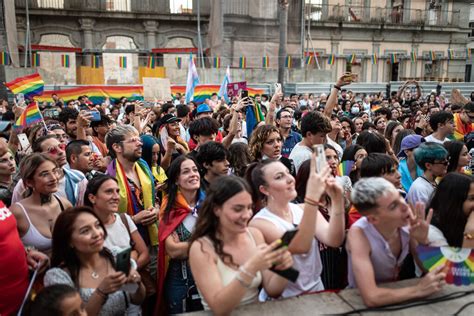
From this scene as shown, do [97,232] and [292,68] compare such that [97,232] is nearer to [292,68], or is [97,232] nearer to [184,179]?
[184,179]

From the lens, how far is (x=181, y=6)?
30.2m

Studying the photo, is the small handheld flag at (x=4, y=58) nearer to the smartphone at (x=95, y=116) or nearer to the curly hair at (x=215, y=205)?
the smartphone at (x=95, y=116)

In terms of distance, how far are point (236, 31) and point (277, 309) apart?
72.7 ft

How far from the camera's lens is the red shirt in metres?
2.78

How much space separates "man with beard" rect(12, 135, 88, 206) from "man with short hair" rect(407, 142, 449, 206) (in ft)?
9.78

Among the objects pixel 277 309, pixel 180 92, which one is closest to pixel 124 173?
pixel 277 309

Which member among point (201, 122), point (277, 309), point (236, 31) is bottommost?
point (277, 309)

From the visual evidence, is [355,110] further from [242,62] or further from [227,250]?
[227,250]

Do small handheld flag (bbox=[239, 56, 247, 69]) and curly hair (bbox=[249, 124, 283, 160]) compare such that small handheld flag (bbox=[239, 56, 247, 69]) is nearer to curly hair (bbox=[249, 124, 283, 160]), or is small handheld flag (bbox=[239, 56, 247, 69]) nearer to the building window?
the building window

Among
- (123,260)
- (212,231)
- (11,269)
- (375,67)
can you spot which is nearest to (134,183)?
(11,269)

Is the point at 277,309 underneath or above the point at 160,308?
above

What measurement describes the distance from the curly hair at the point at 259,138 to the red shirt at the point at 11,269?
274cm

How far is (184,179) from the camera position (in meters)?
3.53

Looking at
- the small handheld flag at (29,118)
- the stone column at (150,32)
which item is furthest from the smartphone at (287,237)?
the stone column at (150,32)
